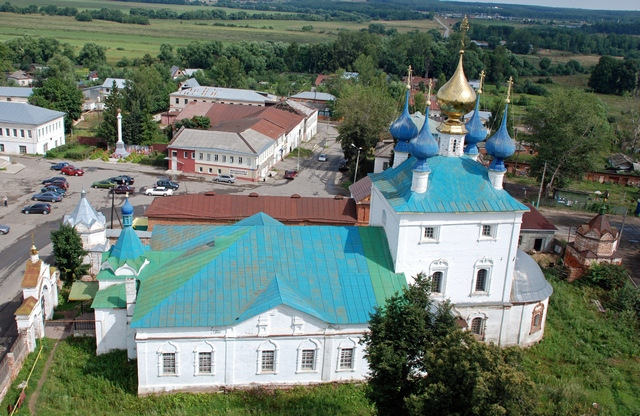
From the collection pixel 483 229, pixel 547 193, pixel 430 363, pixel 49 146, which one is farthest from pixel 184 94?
pixel 430 363

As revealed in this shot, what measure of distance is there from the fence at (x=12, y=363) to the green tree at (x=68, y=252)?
7.68m

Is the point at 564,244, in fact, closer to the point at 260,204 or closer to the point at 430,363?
the point at 260,204

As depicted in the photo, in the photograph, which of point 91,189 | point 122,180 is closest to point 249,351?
point 91,189

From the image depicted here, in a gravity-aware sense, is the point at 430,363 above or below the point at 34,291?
above

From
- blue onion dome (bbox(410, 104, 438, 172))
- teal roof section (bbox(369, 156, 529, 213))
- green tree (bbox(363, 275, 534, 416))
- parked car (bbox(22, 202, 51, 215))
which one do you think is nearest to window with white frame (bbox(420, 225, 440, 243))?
teal roof section (bbox(369, 156, 529, 213))

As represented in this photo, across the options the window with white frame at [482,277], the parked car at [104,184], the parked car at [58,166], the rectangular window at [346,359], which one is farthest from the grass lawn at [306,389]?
the parked car at [58,166]

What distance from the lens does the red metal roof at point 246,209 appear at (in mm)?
35750

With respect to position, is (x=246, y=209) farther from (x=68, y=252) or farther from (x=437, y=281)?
(x=437, y=281)

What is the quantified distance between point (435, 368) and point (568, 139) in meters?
39.7

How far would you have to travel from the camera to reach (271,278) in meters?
23.2

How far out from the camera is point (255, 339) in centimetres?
2205

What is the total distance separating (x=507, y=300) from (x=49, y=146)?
49.8 meters

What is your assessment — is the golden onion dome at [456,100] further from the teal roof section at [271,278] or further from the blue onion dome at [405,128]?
the teal roof section at [271,278]

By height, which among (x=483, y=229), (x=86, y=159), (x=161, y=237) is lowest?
(x=86, y=159)
